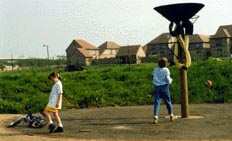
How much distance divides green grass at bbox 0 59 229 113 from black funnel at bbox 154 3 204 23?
6.85 metres

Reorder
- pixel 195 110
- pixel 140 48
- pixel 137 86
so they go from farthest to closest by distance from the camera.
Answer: pixel 140 48, pixel 137 86, pixel 195 110

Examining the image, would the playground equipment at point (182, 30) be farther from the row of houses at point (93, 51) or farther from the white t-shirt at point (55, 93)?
the row of houses at point (93, 51)

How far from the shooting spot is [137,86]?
80.9 ft

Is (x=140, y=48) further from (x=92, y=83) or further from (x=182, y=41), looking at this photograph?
(x=182, y=41)

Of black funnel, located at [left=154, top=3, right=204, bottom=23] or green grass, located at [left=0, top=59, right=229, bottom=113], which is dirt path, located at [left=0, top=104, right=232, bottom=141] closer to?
black funnel, located at [left=154, top=3, right=204, bottom=23]

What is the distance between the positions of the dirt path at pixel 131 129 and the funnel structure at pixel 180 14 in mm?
2260

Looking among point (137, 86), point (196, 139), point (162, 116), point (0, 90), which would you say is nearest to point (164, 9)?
point (162, 116)

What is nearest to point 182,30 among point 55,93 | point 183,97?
point 183,97

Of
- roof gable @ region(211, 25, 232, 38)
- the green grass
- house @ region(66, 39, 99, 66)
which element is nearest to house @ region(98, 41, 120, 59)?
house @ region(66, 39, 99, 66)

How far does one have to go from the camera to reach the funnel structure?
1377cm

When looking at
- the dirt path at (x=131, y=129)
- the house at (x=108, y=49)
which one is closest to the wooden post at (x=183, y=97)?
the dirt path at (x=131, y=129)

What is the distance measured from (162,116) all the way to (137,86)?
9.74 metres

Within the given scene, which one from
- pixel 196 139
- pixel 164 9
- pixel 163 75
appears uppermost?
pixel 164 9

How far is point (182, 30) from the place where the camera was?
567 inches
